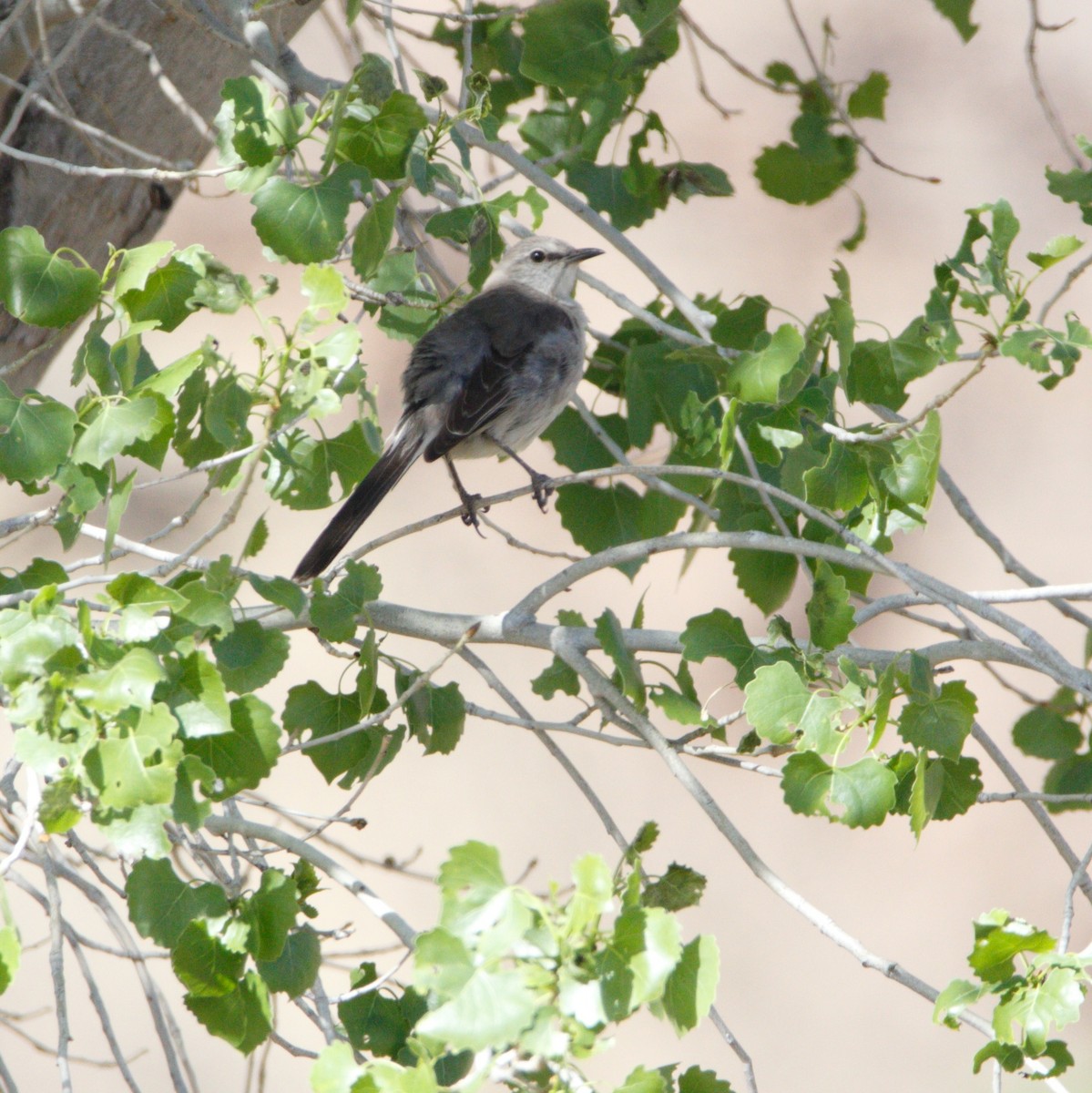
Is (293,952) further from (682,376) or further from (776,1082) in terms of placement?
(776,1082)

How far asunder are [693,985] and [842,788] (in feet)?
1.46

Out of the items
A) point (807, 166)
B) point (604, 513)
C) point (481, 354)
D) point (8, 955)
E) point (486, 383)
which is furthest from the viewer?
point (481, 354)

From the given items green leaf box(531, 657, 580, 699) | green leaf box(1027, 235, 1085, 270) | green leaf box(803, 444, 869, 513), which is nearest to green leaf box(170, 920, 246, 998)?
green leaf box(531, 657, 580, 699)

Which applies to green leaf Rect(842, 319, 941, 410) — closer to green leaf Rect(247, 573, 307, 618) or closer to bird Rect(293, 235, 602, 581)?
green leaf Rect(247, 573, 307, 618)

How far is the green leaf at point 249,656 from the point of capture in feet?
6.07

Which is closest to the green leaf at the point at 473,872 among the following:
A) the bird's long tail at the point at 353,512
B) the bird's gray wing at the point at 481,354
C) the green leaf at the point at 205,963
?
the green leaf at the point at 205,963

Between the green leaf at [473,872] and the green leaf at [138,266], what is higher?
the green leaf at [138,266]

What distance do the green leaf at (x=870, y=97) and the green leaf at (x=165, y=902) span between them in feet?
8.27

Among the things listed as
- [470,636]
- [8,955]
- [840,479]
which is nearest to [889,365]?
[840,479]

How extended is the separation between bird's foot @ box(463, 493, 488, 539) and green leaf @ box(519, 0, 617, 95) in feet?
3.02

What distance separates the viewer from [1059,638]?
6566 mm

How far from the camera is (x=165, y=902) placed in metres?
1.75

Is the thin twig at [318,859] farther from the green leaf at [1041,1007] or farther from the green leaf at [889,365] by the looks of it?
the green leaf at [889,365]

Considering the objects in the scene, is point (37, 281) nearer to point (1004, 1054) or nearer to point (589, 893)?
point (589, 893)
